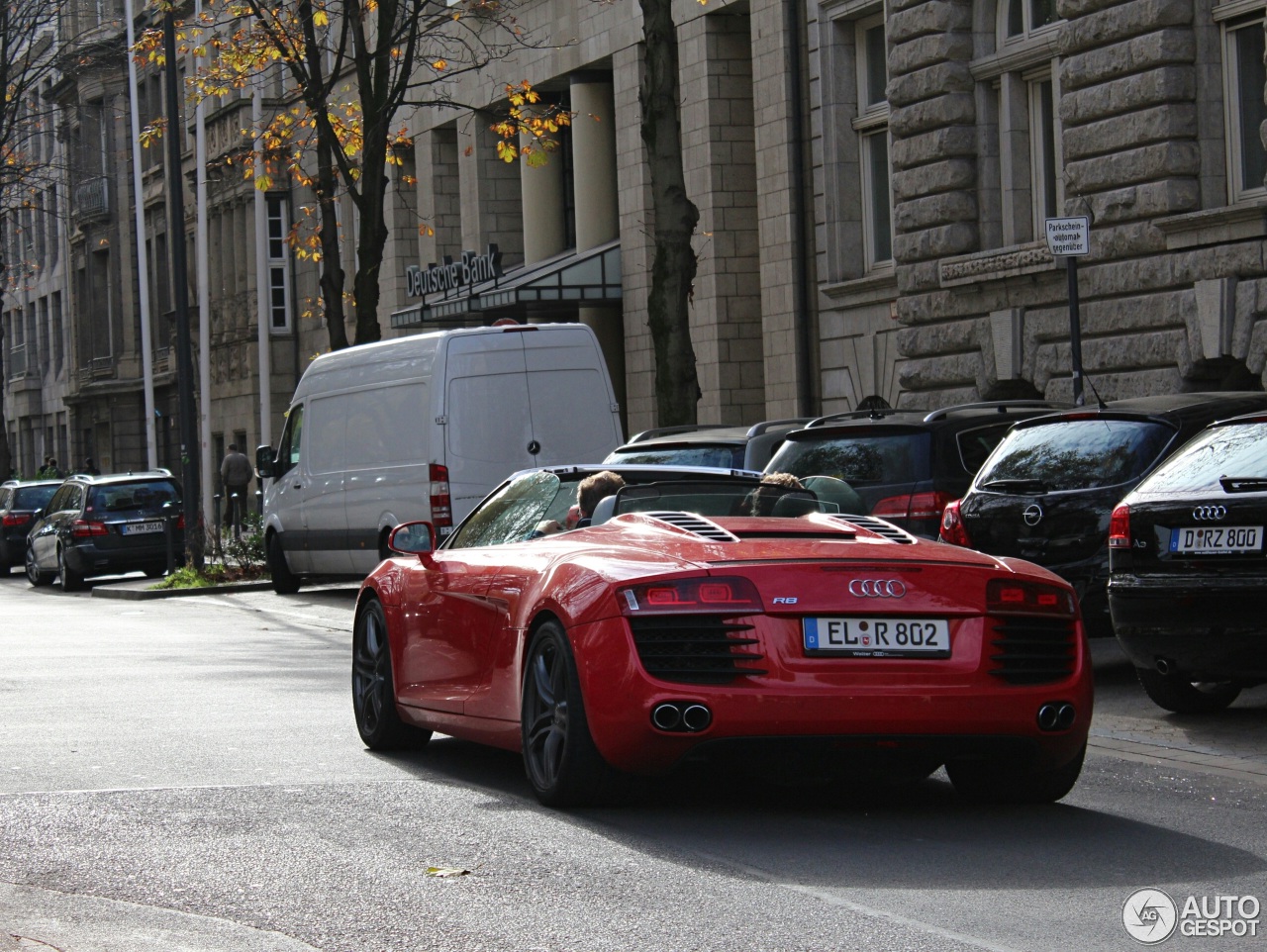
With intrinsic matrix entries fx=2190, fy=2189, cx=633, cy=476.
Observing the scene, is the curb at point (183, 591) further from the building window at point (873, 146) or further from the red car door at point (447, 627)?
the red car door at point (447, 627)

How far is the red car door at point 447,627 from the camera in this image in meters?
8.77

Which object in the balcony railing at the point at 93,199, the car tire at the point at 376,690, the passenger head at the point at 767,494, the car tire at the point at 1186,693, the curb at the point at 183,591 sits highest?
the balcony railing at the point at 93,199

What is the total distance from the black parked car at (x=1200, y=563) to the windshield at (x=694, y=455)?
583 cm

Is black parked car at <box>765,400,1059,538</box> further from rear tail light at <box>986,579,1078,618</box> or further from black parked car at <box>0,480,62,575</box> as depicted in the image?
black parked car at <box>0,480,62,575</box>

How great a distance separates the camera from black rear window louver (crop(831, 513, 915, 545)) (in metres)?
8.20

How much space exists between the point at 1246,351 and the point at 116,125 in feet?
169

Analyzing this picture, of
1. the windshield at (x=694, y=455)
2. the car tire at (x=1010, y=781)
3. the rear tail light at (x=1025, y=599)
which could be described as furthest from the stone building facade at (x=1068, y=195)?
the rear tail light at (x=1025, y=599)

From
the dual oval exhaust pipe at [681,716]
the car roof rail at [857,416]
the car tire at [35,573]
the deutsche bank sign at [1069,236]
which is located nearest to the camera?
the dual oval exhaust pipe at [681,716]

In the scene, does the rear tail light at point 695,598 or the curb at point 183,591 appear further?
the curb at point 183,591

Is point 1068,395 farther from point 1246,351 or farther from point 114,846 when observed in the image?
point 114,846

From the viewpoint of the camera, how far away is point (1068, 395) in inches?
849

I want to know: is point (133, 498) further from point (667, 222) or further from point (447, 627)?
point (447, 627)

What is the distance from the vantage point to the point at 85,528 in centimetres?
3052

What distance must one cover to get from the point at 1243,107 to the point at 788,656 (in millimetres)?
14236
